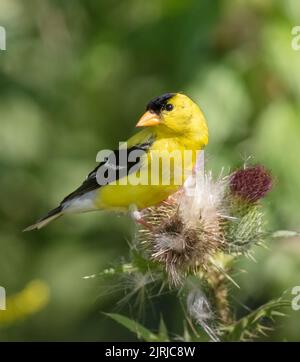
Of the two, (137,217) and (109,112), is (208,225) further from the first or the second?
(109,112)

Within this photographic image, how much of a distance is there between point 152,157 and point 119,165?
0.49 ft

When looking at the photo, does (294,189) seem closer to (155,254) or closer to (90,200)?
(90,200)

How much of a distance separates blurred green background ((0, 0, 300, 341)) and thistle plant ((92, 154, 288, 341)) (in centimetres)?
73

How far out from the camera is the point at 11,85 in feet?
13.1

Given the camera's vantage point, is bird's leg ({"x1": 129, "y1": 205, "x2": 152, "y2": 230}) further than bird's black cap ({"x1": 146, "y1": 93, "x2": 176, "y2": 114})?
No

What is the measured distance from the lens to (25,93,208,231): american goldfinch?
282cm

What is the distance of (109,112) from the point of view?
444cm

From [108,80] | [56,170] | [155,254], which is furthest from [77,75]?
[155,254]

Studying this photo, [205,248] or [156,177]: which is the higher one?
[156,177]

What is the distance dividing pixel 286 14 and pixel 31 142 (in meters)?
1.52

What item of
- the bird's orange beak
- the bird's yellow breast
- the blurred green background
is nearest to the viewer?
the bird's yellow breast

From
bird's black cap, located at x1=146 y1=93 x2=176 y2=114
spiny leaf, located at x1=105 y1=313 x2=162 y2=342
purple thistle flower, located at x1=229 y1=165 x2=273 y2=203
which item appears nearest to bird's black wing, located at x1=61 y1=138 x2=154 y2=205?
bird's black cap, located at x1=146 y1=93 x2=176 y2=114

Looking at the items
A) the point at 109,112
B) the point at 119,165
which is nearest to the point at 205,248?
the point at 119,165

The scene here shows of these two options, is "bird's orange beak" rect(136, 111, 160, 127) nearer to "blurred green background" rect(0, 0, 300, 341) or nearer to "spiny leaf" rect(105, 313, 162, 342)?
"blurred green background" rect(0, 0, 300, 341)
